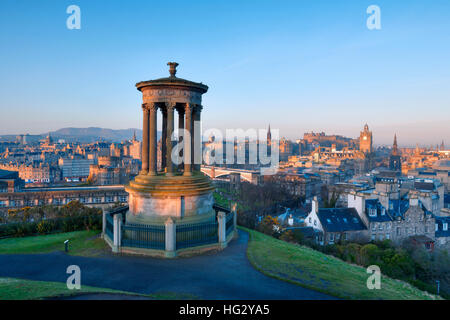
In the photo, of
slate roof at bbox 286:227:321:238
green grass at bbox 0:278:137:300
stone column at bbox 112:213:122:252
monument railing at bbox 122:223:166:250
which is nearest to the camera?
green grass at bbox 0:278:137:300

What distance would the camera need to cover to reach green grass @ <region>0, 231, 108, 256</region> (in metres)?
15.0

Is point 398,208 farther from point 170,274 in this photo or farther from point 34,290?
point 34,290

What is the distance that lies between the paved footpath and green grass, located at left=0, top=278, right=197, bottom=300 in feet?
1.81

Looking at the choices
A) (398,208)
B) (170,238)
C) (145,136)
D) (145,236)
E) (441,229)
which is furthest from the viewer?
(441,229)

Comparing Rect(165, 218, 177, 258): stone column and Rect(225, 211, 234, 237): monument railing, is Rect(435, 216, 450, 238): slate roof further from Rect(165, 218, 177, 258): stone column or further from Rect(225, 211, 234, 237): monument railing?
Rect(165, 218, 177, 258): stone column

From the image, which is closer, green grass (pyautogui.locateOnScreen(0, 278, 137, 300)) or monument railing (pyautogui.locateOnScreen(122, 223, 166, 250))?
green grass (pyautogui.locateOnScreen(0, 278, 137, 300))

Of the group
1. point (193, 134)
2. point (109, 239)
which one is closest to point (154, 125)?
point (193, 134)

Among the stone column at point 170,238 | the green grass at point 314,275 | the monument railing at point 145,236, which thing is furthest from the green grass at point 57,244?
the green grass at point 314,275

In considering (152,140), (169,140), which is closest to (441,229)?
(169,140)

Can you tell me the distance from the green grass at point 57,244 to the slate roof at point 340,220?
33.9m

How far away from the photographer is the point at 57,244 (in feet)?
53.1

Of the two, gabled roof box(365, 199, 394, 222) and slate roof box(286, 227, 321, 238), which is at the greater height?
gabled roof box(365, 199, 394, 222)

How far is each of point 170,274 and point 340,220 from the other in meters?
38.6

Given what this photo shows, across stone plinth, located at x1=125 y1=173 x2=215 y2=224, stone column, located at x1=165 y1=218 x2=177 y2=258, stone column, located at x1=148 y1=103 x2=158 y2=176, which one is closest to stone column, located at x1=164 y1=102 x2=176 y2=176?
stone plinth, located at x1=125 y1=173 x2=215 y2=224
